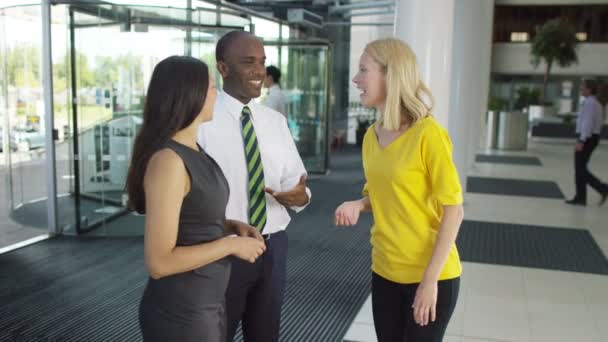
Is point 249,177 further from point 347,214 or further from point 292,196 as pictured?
point 347,214

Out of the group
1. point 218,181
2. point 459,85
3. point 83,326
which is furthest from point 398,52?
point 459,85

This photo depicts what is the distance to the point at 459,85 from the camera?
27.5 feet

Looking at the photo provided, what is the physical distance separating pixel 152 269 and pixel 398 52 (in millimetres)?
1002

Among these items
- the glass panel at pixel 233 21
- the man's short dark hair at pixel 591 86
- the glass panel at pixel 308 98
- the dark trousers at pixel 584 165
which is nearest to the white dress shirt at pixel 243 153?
the glass panel at pixel 233 21

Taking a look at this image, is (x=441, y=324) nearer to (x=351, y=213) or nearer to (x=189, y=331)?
(x=351, y=213)

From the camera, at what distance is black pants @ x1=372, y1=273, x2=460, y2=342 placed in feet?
6.42

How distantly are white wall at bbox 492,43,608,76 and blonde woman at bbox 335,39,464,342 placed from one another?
22885mm

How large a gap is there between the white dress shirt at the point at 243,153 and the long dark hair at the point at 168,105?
0.53 m

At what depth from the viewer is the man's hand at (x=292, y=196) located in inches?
82.7

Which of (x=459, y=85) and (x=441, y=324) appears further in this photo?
(x=459, y=85)

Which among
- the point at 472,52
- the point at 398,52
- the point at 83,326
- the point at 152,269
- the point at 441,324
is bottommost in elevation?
the point at 83,326

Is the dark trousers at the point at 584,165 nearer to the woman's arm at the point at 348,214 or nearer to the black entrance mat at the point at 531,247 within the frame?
the black entrance mat at the point at 531,247

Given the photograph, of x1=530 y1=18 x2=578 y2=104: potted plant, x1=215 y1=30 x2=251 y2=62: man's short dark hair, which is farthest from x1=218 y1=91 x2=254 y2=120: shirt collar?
x1=530 y1=18 x2=578 y2=104: potted plant

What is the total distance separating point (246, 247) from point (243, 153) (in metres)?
0.56
